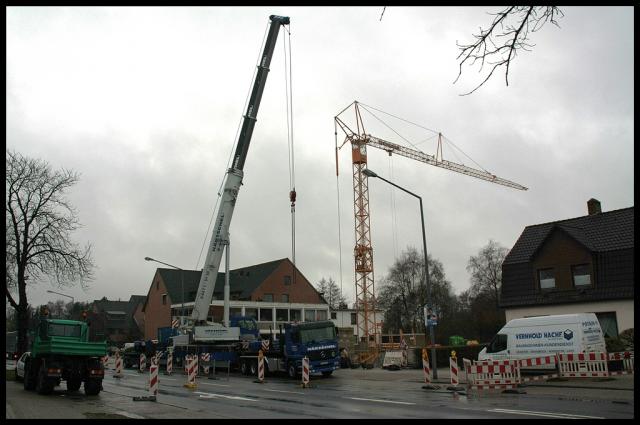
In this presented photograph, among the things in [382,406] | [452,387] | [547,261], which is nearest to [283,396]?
[382,406]

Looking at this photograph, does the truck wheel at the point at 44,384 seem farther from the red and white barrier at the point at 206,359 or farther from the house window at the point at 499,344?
the house window at the point at 499,344

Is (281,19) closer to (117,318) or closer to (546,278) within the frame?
(546,278)

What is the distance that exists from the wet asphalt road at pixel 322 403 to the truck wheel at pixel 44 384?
1.21ft

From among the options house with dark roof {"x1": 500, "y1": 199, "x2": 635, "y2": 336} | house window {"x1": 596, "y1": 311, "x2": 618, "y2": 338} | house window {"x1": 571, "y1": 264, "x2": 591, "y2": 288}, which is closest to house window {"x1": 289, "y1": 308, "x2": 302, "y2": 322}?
house with dark roof {"x1": 500, "y1": 199, "x2": 635, "y2": 336}

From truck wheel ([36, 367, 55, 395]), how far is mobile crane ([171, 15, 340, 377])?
1114 centimetres

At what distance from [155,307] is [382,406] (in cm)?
6755

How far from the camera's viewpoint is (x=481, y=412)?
1290 centimetres

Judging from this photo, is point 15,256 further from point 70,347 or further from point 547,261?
point 547,261

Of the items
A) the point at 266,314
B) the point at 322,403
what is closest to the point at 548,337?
the point at 322,403

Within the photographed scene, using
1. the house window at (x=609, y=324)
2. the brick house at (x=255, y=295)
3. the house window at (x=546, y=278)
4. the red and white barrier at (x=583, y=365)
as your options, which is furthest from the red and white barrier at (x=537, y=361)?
the brick house at (x=255, y=295)

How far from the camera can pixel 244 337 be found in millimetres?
35062

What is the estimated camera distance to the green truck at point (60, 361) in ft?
63.0

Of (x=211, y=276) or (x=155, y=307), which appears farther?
(x=155, y=307)

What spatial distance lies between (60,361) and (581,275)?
25.0 meters
